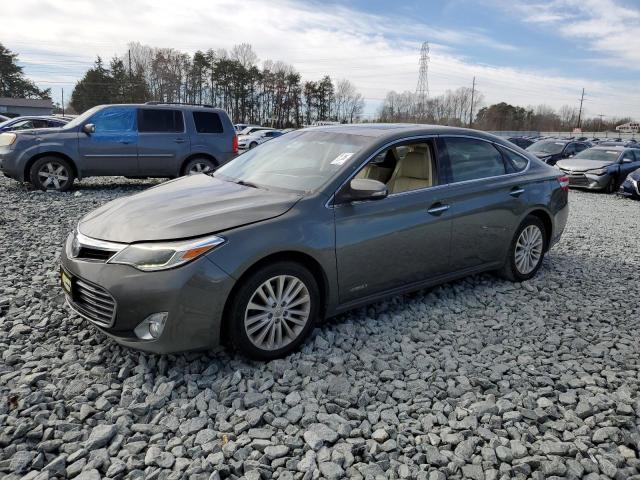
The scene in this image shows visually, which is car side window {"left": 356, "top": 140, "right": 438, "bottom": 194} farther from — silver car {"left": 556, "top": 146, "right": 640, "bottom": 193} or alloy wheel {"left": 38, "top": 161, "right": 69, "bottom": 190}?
silver car {"left": 556, "top": 146, "right": 640, "bottom": 193}

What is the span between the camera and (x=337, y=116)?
81.6m

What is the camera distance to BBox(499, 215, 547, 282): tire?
507cm

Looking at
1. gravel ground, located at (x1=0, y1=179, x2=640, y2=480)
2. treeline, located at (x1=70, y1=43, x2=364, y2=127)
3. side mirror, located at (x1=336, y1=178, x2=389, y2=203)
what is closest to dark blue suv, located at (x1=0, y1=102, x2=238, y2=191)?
gravel ground, located at (x1=0, y1=179, x2=640, y2=480)

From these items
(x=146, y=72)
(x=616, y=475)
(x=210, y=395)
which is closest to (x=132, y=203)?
(x=210, y=395)

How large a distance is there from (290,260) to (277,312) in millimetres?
357

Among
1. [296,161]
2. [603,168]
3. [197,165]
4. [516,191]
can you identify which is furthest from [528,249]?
[603,168]

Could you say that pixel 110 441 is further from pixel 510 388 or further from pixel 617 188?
pixel 617 188

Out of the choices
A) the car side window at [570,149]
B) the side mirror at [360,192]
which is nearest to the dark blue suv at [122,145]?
the side mirror at [360,192]

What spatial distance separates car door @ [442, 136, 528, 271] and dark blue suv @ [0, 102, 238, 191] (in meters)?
7.59

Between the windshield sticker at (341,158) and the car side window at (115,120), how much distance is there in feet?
25.9

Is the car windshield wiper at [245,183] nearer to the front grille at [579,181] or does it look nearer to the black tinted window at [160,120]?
the black tinted window at [160,120]

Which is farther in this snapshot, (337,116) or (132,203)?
(337,116)

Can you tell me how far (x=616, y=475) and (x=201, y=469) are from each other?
6.61 feet

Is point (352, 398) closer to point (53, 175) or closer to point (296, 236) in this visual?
point (296, 236)
